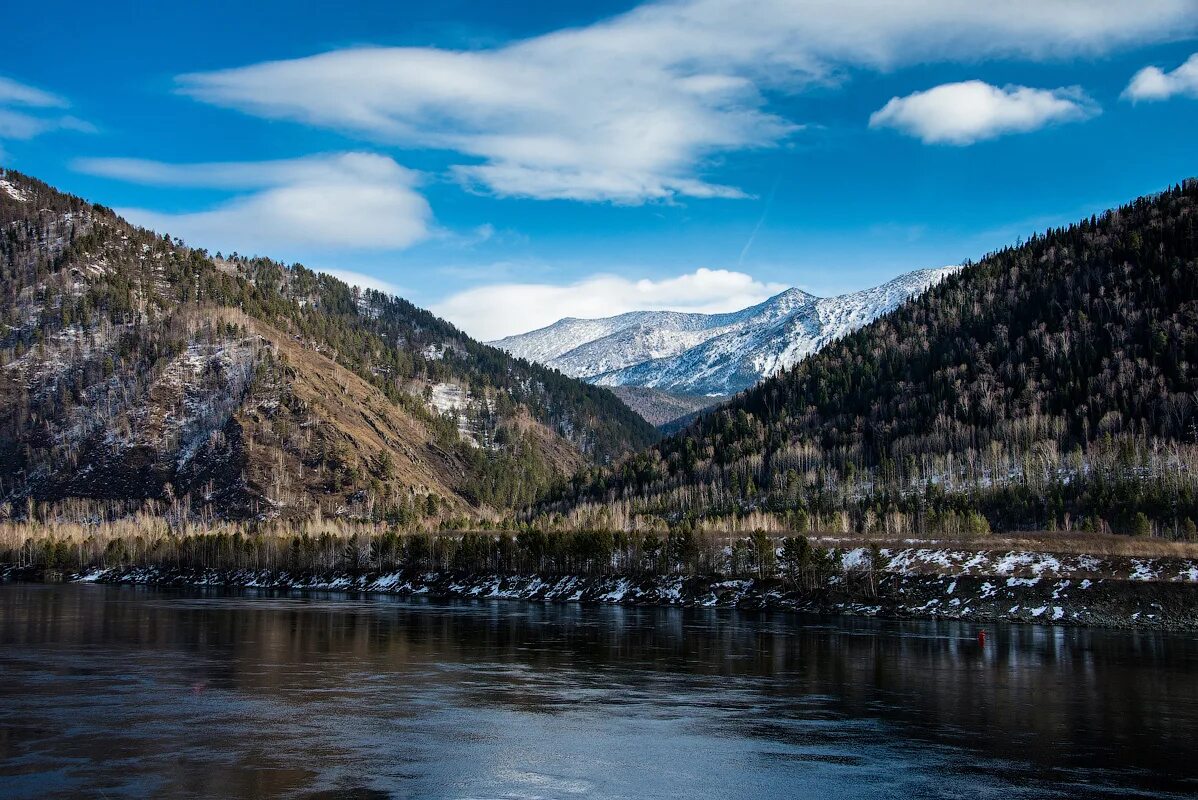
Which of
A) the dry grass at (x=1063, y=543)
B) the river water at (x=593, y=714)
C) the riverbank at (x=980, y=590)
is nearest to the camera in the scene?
the river water at (x=593, y=714)

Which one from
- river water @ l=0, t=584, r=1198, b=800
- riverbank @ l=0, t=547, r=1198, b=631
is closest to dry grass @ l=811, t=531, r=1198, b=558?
riverbank @ l=0, t=547, r=1198, b=631

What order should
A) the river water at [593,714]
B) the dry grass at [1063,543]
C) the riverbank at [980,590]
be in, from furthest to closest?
1. the dry grass at [1063,543]
2. the riverbank at [980,590]
3. the river water at [593,714]

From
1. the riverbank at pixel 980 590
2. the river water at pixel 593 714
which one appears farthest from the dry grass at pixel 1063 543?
the river water at pixel 593 714

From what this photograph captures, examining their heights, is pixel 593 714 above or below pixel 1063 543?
below

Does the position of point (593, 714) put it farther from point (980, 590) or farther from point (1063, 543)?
point (1063, 543)

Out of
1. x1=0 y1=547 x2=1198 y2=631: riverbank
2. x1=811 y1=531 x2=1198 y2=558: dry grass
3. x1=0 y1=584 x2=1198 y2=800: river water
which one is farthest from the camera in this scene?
x1=811 y1=531 x2=1198 y2=558: dry grass

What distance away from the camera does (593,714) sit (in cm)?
6194

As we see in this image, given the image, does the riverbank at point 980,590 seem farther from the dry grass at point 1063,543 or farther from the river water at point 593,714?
the river water at point 593,714

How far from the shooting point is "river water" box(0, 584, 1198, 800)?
144ft

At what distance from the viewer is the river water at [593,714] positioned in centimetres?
4375

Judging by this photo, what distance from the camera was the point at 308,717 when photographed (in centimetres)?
5838

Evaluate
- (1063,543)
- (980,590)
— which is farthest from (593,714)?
(1063,543)

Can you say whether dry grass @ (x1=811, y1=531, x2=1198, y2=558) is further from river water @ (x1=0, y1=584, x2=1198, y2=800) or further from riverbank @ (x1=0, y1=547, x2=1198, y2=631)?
river water @ (x1=0, y1=584, x2=1198, y2=800)

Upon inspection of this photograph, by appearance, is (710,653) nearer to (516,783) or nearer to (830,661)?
(830,661)
